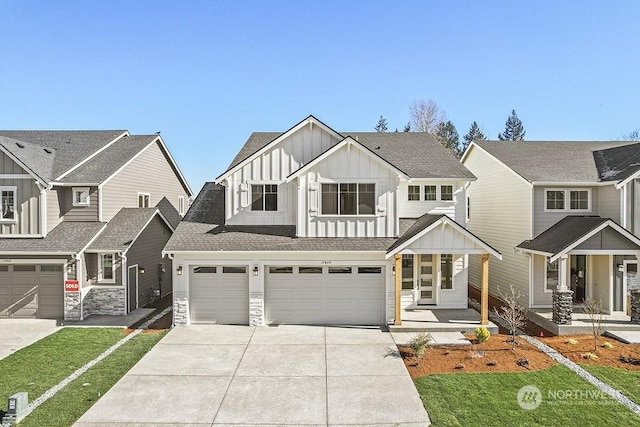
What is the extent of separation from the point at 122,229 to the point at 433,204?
11944 mm

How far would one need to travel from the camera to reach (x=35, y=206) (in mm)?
14656

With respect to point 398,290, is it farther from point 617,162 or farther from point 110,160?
point 110,160

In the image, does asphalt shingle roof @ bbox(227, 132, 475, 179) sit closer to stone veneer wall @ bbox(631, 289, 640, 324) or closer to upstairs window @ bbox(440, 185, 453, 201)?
upstairs window @ bbox(440, 185, 453, 201)

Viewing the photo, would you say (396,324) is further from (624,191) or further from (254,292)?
(624,191)

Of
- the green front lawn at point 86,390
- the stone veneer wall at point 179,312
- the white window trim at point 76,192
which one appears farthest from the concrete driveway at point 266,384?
the white window trim at point 76,192

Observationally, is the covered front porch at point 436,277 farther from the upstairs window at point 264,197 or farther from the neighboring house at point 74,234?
the neighboring house at point 74,234

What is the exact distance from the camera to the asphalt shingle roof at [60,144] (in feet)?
51.1

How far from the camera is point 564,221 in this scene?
49.2 ft

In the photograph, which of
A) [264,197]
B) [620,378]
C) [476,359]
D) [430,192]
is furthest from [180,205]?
[620,378]

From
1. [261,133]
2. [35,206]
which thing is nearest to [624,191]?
[261,133]

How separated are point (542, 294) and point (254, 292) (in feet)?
34.4

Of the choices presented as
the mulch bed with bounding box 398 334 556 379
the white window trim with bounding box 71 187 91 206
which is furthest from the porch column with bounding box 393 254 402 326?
the white window trim with bounding box 71 187 91 206

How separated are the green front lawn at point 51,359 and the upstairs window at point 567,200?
1575 centimetres

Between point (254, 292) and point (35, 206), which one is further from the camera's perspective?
point (35, 206)
